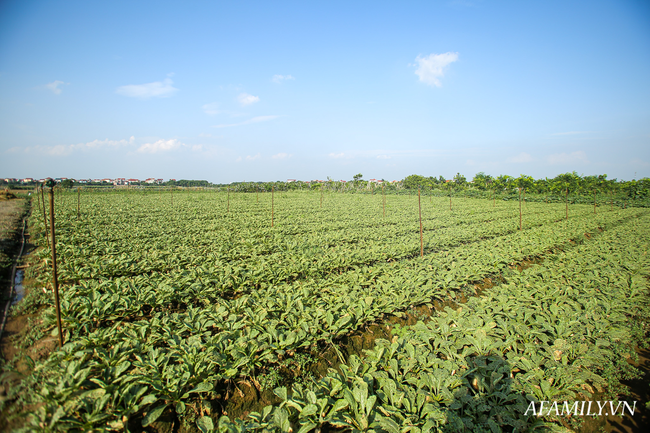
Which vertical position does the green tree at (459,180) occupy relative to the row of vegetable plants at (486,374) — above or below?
above

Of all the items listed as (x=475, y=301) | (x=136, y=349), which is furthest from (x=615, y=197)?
(x=136, y=349)

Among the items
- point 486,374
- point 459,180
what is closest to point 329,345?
point 486,374

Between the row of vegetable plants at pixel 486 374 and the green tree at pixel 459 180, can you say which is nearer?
the row of vegetable plants at pixel 486 374

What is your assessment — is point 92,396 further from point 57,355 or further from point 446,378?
point 446,378

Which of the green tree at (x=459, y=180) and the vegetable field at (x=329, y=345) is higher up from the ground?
the green tree at (x=459, y=180)

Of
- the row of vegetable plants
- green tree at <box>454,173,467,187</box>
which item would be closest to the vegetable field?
Answer: the row of vegetable plants

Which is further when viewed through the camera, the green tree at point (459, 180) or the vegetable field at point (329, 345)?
the green tree at point (459, 180)

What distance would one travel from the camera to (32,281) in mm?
6043

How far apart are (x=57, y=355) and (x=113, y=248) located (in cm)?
648

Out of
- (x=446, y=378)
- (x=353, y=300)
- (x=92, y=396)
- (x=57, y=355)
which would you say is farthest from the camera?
(x=353, y=300)

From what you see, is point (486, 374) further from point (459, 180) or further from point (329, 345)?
point (459, 180)

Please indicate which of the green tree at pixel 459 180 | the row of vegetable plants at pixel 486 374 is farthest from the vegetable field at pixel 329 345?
the green tree at pixel 459 180

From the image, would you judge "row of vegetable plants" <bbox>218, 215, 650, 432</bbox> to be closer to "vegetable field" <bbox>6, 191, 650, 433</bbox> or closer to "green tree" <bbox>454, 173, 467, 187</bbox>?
"vegetable field" <bbox>6, 191, 650, 433</bbox>

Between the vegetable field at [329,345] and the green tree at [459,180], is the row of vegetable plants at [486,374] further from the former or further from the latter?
the green tree at [459,180]
